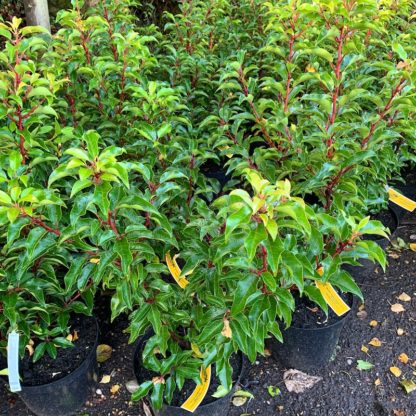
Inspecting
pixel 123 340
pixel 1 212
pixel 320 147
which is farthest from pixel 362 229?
pixel 123 340

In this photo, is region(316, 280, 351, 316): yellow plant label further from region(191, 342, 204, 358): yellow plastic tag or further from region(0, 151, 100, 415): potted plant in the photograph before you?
region(0, 151, 100, 415): potted plant

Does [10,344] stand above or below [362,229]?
below

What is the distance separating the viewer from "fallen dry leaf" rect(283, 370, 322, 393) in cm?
238

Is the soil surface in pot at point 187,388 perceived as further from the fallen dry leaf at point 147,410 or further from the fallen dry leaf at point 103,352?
the fallen dry leaf at point 103,352

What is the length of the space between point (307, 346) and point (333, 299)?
0.53 metres

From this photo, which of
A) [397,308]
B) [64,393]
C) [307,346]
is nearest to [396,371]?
[397,308]

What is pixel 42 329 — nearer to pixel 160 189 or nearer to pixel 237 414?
pixel 160 189

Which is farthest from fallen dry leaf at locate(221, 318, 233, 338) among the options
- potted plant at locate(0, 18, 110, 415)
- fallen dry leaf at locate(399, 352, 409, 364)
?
fallen dry leaf at locate(399, 352, 409, 364)

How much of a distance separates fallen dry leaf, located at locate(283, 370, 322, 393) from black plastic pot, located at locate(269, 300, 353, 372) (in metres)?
0.03

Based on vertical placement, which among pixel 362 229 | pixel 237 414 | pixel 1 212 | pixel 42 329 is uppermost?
pixel 1 212

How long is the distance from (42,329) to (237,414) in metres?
1.11

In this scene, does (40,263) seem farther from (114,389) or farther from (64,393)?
(114,389)

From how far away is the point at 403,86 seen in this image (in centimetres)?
193

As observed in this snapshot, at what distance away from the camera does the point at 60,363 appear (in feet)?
7.01
